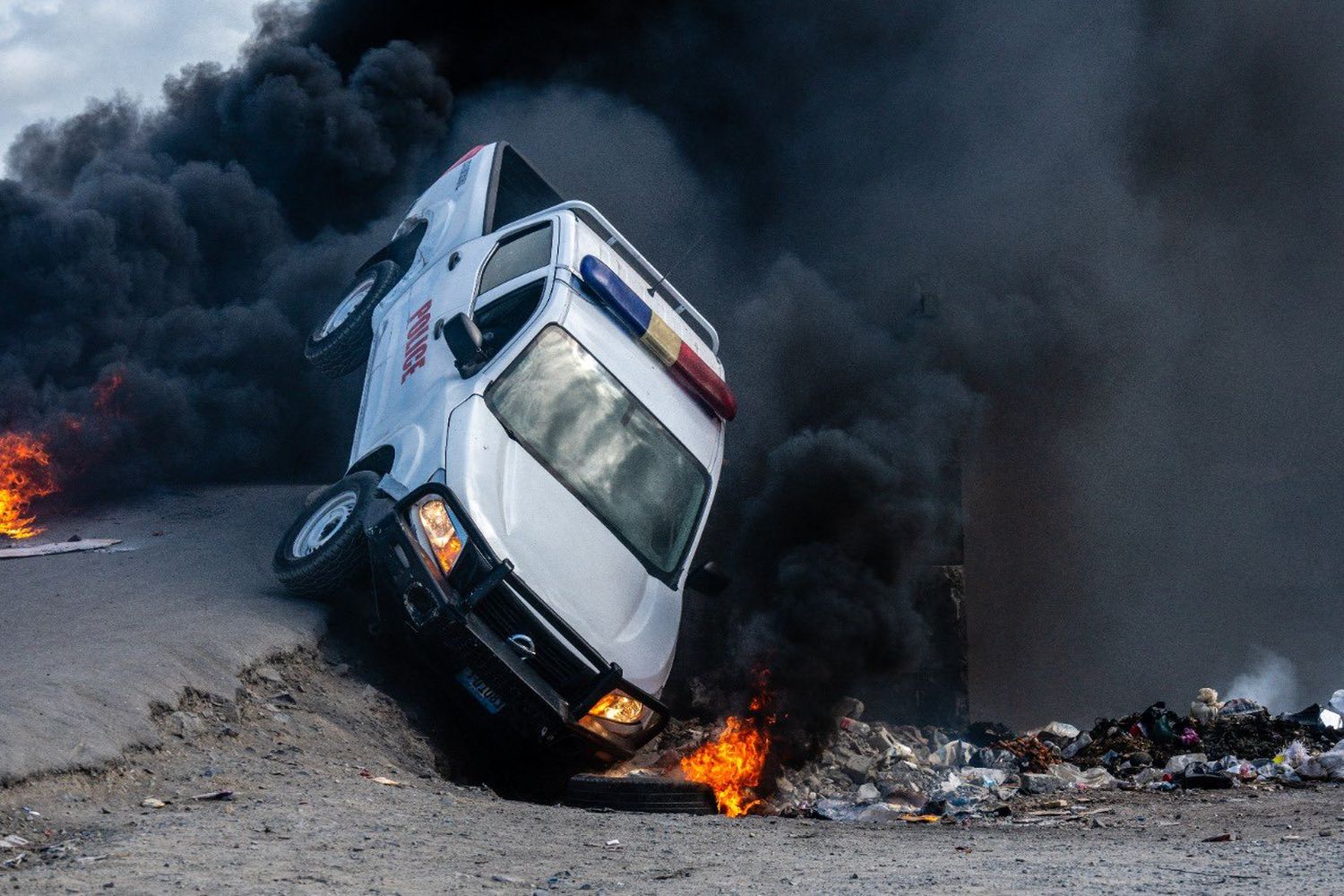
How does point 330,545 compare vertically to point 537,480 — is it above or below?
below

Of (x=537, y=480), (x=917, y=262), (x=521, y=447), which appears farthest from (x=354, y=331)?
(x=917, y=262)

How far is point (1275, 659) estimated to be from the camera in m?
12.4

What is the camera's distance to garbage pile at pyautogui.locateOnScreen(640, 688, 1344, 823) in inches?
271

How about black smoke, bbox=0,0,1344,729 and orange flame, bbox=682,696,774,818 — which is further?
black smoke, bbox=0,0,1344,729

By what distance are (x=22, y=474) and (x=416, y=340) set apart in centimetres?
447

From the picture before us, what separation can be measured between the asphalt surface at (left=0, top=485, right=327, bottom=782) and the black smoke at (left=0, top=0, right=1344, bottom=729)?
6.45 feet

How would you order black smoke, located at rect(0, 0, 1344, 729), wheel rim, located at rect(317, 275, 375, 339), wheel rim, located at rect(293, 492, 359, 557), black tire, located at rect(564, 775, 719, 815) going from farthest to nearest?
black smoke, located at rect(0, 0, 1344, 729)
wheel rim, located at rect(317, 275, 375, 339)
wheel rim, located at rect(293, 492, 359, 557)
black tire, located at rect(564, 775, 719, 815)

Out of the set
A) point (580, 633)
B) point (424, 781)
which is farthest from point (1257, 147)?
point (424, 781)

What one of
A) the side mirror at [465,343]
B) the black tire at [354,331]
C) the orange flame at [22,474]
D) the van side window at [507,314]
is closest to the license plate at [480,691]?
the side mirror at [465,343]

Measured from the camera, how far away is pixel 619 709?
629cm

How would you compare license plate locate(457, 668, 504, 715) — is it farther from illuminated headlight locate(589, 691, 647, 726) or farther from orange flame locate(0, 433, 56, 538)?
orange flame locate(0, 433, 56, 538)

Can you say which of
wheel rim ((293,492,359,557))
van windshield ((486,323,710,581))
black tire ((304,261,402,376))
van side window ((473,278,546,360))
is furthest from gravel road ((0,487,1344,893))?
black tire ((304,261,402,376))

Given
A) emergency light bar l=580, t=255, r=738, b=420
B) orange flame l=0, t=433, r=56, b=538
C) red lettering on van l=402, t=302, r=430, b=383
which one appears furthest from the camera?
orange flame l=0, t=433, r=56, b=538

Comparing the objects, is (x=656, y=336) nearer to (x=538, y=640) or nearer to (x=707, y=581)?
(x=707, y=581)
